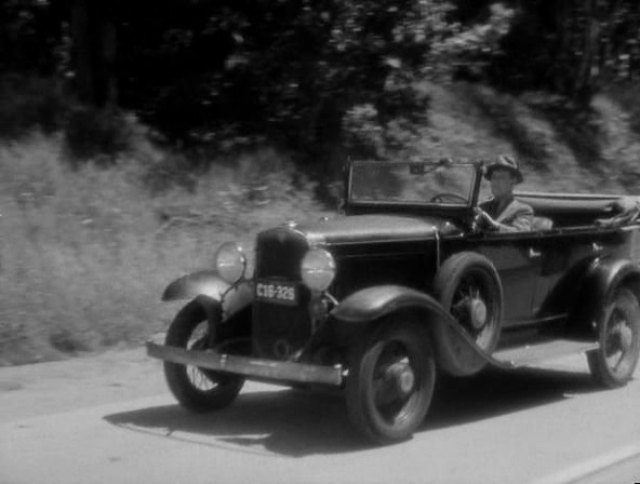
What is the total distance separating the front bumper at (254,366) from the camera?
6.84 m

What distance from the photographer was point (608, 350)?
9125 millimetres

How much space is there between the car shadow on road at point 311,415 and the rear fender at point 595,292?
486 millimetres

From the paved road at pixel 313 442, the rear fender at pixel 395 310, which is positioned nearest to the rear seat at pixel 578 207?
the paved road at pixel 313 442

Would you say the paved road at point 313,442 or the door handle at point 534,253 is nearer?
the paved road at point 313,442

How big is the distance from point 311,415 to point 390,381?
100cm

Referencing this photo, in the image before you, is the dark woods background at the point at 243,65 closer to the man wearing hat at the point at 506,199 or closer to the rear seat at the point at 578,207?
the rear seat at the point at 578,207

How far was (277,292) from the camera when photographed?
7555 mm

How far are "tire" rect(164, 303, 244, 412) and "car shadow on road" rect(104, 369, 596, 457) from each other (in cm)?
9

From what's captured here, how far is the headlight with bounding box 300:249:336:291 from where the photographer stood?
718 cm

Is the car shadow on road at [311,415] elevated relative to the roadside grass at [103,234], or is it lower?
lower

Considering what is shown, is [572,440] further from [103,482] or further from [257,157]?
[257,157]

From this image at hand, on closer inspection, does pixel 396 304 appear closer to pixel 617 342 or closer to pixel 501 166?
pixel 501 166

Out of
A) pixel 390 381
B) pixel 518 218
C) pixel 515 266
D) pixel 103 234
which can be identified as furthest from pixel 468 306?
pixel 103 234

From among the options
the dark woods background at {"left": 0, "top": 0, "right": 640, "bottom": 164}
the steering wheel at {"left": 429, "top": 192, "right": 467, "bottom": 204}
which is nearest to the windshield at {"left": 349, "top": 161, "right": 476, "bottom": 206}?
the steering wheel at {"left": 429, "top": 192, "right": 467, "bottom": 204}
